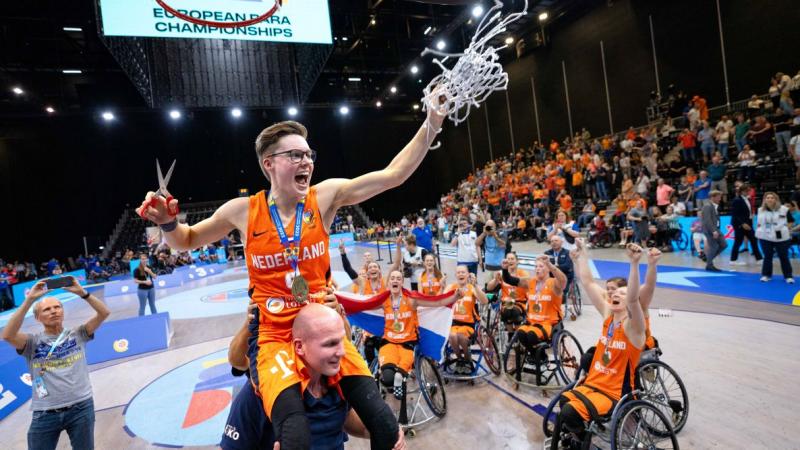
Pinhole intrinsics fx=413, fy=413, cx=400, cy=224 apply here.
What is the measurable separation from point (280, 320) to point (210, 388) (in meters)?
4.59

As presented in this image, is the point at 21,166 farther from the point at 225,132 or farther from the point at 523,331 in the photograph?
the point at 523,331

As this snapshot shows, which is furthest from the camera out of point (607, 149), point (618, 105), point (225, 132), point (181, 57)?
point (225, 132)

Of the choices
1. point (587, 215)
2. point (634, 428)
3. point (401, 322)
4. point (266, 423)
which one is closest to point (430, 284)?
point (401, 322)

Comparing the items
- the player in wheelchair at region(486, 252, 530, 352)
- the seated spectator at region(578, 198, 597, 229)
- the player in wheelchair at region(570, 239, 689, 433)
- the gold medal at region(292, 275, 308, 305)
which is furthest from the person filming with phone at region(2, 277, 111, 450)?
the seated spectator at region(578, 198, 597, 229)

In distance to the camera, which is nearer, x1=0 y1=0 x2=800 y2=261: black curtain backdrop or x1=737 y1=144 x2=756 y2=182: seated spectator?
x1=737 y1=144 x2=756 y2=182: seated spectator

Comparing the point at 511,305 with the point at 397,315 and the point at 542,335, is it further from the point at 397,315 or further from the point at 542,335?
the point at 397,315

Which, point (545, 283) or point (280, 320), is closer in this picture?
point (280, 320)

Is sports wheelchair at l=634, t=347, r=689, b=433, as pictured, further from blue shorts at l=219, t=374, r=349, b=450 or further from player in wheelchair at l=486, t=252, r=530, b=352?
blue shorts at l=219, t=374, r=349, b=450

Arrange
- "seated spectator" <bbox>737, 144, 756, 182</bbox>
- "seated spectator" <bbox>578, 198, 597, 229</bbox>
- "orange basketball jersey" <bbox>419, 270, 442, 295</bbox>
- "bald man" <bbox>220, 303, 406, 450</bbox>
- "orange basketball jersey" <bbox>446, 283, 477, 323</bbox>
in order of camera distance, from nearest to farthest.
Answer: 1. "bald man" <bbox>220, 303, 406, 450</bbox>
2. "orange basketball jersey" <bbox>446, 283, 477, 323</bbox>
3. "orange basketball jersey" <bbox>419, 270, 442, 295</bbox>
4. "seated spectator" <bbox>737, 144, 756, 182</bbox>
5. "seated spectator" <bbox>578, 198, 597, 229</bbox>

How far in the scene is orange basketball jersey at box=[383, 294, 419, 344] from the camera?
4.51 metres

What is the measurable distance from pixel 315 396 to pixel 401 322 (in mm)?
2988

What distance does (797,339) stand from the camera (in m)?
5.03

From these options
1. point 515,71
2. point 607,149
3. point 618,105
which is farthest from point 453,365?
point 515,71

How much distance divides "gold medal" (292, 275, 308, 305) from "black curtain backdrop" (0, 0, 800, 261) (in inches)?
723
